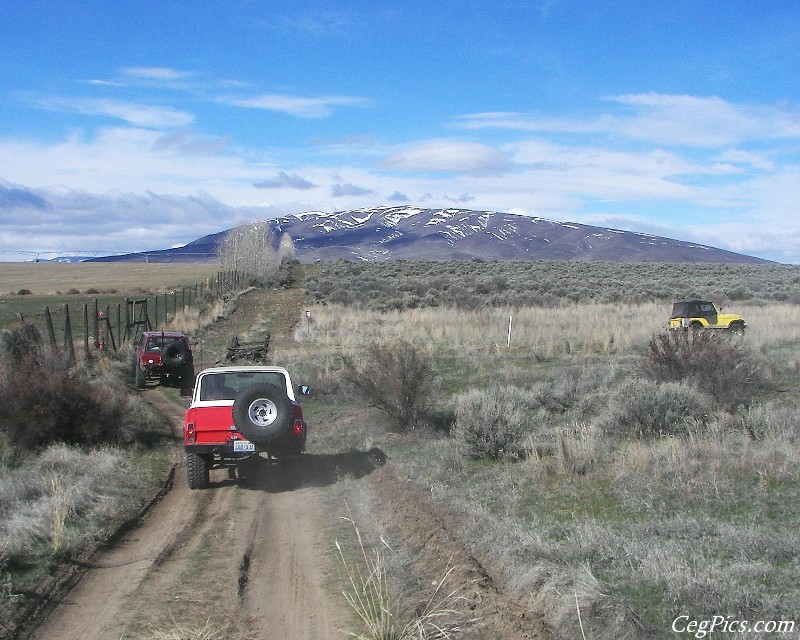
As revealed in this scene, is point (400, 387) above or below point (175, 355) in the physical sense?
above

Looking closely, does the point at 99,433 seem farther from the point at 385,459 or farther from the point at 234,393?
the point at 385,459

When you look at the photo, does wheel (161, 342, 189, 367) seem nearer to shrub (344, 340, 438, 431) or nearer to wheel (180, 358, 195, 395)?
wheel (180, 358, 195, 395)

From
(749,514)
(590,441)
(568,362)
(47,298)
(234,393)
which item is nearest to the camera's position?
(749,514)

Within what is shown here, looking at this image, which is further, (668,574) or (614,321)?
(614,321)

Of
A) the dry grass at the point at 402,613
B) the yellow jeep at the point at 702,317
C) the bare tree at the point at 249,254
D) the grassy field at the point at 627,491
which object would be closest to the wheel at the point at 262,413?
the grassy field at the point at 627,491

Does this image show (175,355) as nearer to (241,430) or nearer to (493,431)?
(241,430)

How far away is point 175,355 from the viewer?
22359 mm

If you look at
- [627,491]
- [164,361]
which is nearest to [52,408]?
[627,491]

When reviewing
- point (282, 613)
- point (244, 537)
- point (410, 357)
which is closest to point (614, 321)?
point (410, 357)

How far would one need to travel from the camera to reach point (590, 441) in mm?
10094

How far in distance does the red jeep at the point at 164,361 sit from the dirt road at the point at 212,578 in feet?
39.9

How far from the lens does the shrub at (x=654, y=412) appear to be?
1188cm

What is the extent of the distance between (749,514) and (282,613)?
441cm

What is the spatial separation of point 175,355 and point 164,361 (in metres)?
0.39
